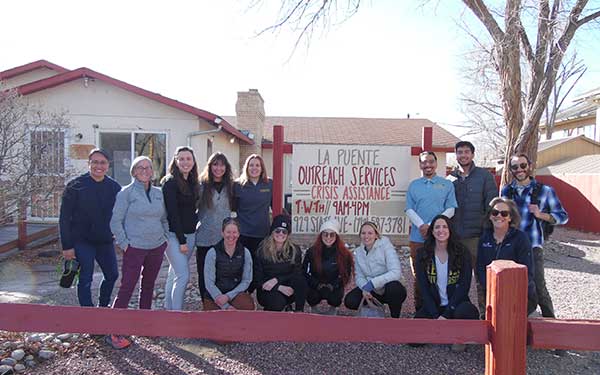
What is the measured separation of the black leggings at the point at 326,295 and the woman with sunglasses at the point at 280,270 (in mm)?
138

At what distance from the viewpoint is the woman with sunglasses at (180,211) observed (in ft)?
12.4

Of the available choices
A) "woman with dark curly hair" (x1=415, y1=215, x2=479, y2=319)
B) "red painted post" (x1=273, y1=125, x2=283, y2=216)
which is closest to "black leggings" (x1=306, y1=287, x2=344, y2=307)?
"woman with dark curly hair" (x1=415, y1=215, x2=479, y2=319)

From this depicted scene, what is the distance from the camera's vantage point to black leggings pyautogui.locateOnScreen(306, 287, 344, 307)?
14.0 feet

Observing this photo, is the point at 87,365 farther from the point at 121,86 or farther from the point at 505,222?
the point at 121,86

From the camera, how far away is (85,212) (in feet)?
12.1

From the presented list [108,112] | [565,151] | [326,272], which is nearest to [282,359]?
[326,272]

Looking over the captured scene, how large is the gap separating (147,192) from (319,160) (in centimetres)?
289

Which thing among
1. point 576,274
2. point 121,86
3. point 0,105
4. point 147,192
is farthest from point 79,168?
point 576,274

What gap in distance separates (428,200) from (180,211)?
2463 mm

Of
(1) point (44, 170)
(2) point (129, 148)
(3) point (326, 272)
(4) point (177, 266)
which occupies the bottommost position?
(3) point (326, 272)

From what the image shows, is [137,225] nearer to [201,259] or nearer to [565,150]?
[201,259]

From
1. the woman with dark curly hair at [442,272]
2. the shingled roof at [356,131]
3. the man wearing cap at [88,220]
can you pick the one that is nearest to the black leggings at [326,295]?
the woman with dark curly hair at [442,272]

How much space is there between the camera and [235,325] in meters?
1.88

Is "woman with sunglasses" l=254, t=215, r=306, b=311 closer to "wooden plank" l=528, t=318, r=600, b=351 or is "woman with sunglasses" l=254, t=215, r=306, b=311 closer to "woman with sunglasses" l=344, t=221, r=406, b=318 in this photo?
"woman with sunglasses" l=344, t=221, r=406, b=318
